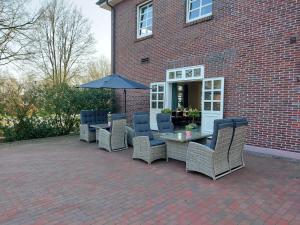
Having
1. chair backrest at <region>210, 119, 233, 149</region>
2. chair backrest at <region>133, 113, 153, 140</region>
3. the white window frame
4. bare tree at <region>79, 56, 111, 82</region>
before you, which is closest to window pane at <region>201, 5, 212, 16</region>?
the white window frame

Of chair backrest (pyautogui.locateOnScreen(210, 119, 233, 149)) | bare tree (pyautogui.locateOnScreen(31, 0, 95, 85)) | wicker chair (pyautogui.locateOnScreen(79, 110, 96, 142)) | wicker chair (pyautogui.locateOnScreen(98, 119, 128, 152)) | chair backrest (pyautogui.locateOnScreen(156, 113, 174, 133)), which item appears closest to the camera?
chair backrest (pyautogui.locateOnScreen(210, 119, 233, 149))

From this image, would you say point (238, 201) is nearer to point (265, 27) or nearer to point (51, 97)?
point (265, 27)

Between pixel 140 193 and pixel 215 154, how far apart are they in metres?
1.54

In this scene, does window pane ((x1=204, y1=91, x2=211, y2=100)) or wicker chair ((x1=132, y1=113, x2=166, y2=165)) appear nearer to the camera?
wicker chair ((x1=132, y1=113, x2=166, y2=165))

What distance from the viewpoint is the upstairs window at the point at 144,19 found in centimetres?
941

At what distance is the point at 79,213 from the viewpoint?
2.88 m

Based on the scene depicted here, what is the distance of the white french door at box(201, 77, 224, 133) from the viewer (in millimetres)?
6750

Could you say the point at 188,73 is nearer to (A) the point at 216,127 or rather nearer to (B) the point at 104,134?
(B) the point at 104,134

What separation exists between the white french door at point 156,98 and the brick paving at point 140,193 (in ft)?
12.8

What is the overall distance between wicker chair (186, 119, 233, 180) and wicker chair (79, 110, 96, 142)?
4.29 m

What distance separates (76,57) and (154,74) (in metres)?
13.5

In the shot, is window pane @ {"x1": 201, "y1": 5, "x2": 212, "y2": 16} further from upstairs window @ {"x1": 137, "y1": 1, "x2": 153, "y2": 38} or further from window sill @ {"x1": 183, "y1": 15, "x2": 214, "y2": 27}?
upstairs window @ {"x1": 137, "y1": 1, "x2": 153, "y2": 38}

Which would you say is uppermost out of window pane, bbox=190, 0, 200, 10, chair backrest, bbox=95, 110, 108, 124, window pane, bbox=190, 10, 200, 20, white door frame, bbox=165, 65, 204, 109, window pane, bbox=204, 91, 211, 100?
Result: window pane, bbox=190, 0, 200, 10

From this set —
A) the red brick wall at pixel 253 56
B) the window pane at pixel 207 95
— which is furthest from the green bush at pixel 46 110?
the window pane at pixel 207 95
